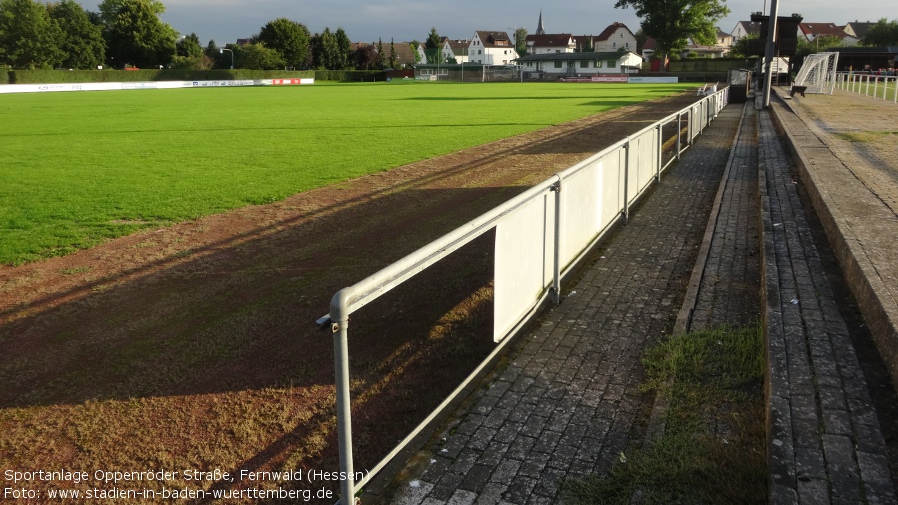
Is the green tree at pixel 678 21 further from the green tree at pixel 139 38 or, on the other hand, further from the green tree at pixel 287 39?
the green tree at pixel 139 38

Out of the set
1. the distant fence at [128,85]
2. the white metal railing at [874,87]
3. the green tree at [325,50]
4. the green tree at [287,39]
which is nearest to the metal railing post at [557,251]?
the white metal railing at [874,87]

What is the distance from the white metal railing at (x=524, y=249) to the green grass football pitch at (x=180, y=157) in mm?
5573

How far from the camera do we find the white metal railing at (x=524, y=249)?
3105 millimetres

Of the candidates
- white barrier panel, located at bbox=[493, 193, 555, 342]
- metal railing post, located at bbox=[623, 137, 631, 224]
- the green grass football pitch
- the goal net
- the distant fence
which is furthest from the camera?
the distant fence

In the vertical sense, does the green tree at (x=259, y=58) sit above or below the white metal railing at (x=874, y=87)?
above

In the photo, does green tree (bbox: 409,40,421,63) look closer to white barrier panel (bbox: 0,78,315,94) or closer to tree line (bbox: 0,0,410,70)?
tree line (bbox: 0,0,410,70)

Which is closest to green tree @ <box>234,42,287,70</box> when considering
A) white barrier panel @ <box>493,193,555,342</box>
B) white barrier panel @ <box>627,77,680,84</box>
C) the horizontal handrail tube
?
white barrier panel @ <box>627,77,680,84</box>

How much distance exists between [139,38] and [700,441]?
107 m

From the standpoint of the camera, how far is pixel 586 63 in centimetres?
10788

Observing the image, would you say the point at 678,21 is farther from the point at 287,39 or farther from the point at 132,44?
the point at 132,44

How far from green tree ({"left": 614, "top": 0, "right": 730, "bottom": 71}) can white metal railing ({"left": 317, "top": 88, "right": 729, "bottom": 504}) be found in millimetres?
90585

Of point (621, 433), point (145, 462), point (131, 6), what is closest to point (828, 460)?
point (621, 433)

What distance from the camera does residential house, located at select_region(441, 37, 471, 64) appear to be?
156m

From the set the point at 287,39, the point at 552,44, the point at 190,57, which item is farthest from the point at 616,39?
the point at 190,57
